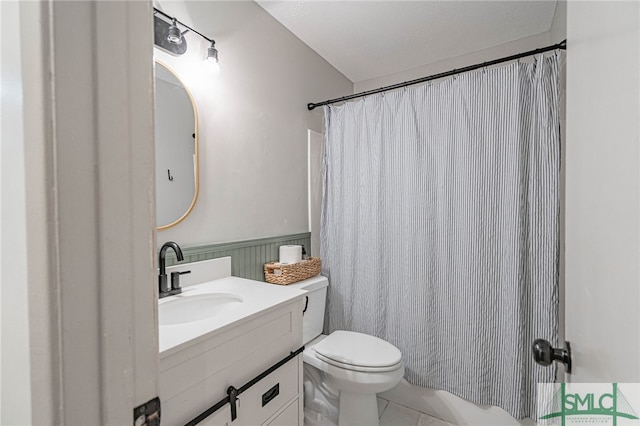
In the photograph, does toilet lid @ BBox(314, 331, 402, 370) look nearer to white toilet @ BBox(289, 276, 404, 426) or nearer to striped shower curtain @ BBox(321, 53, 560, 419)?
white toilet @ BBox(289, 276, 404, 426)

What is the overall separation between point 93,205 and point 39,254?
0.08 m

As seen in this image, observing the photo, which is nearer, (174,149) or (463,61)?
(174,149)

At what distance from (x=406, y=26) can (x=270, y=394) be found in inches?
84.7

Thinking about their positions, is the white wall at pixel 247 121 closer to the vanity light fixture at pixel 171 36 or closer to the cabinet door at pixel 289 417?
the vanity light fixture at pixel 171 36

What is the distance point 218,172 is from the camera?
5.16ft

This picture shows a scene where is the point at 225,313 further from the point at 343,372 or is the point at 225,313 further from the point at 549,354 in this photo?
the point at 549,354

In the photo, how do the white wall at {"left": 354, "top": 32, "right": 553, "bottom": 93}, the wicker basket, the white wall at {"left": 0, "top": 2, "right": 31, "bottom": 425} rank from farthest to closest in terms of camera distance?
the white wall at {"left": 354, "top": 32, "right": 553, "bottom": 93} → the wicker basket → the white wall at {"left": 0, "top": 2, "right": 31, "bottom": 425}

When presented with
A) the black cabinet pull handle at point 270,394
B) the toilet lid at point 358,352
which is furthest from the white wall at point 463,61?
the black cabinet pull handle at point 270,394

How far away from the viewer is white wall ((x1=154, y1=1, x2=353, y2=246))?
1.49 m

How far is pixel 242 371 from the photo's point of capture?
102 cm

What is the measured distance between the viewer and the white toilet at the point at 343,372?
147 centimetres

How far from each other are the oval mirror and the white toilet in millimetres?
793

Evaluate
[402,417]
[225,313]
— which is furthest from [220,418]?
[402,417]

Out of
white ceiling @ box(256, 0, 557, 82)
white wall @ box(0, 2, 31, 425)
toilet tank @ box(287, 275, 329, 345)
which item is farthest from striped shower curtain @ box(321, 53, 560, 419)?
white wall @ box(0, 2, 31, 425)
